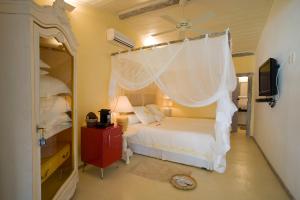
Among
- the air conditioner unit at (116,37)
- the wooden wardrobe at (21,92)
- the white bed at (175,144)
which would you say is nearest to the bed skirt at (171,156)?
the white bed at (175,144)

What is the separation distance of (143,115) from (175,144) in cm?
107

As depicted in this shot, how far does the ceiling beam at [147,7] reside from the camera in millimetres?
2680

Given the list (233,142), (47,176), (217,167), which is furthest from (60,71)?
(233,142)

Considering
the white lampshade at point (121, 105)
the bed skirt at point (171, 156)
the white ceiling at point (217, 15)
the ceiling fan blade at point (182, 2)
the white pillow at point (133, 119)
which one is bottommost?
the bed skirt at point (171, 156)

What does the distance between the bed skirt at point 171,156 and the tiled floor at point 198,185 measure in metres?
0.10

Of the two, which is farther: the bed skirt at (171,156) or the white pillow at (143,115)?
the white pillow at (143,115)

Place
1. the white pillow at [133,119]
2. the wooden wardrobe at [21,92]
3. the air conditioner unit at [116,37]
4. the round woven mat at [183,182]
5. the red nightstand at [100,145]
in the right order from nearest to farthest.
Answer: the wooden wardrobe at [21,92] → the round woven mat at [183,182] → the red nightstand at [100,145] → the air conditioner unit at [116,37] → the white pillow at [133,119]

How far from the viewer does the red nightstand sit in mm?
2312

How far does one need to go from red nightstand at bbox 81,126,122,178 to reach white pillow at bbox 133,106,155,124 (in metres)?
1.04

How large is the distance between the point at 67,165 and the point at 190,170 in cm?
185

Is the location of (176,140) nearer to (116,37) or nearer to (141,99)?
(141,99)

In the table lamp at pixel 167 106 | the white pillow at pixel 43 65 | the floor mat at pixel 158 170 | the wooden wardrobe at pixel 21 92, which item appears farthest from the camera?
the table lamp at pixel 167 106

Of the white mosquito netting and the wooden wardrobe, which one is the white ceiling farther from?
the wooden wardrobe

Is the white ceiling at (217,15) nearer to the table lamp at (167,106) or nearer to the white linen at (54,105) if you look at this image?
the white linen at (54,105)
